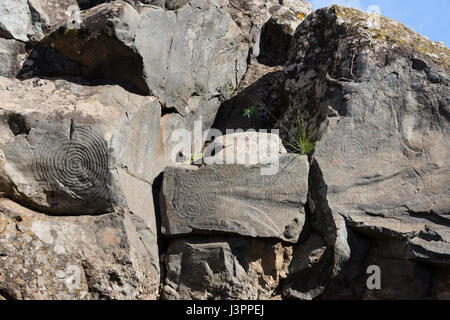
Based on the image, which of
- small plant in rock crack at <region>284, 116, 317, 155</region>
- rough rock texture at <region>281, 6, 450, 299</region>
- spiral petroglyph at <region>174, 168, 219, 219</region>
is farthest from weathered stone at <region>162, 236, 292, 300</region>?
small plant in rock crack at <region>284, 116, 317, 155</region>

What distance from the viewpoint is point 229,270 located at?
4711mm

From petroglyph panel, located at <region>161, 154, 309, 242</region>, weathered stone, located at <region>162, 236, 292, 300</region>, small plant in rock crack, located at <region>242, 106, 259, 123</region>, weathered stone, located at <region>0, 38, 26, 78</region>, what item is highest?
weathered stone, located at <region>0, 38, 26, 78</region>

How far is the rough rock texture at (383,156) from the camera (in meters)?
4.59

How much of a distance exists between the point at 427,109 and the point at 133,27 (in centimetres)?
268

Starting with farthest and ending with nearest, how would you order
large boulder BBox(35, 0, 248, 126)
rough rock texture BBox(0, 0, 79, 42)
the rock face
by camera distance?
rough rock texture BBox(0, 0, 79, 42)
large boulder BBox(35, 0, 248, 126)
the rock face

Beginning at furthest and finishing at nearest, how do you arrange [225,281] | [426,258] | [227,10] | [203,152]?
[227,10] < [203,152] < [225,281] < [426,258]

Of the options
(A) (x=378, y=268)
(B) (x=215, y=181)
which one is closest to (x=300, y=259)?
(A) (x=378, y=268)

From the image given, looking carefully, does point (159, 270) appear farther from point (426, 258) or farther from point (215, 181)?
point (426, 258)

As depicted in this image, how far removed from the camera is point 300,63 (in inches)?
227

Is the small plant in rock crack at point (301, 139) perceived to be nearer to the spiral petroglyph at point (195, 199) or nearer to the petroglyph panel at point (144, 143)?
the spiral petroglyph at point (195, 199)

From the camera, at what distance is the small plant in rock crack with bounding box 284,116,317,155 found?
5.10m

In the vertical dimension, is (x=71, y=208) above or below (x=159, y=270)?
above

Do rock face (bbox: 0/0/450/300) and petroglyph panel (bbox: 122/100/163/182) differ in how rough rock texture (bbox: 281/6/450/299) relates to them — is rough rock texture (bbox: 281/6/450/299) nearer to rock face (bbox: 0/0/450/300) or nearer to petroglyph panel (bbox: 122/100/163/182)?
rock face (bbox: 0/0/450/300)

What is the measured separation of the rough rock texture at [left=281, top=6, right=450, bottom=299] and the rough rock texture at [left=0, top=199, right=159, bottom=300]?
1576 millimetres
